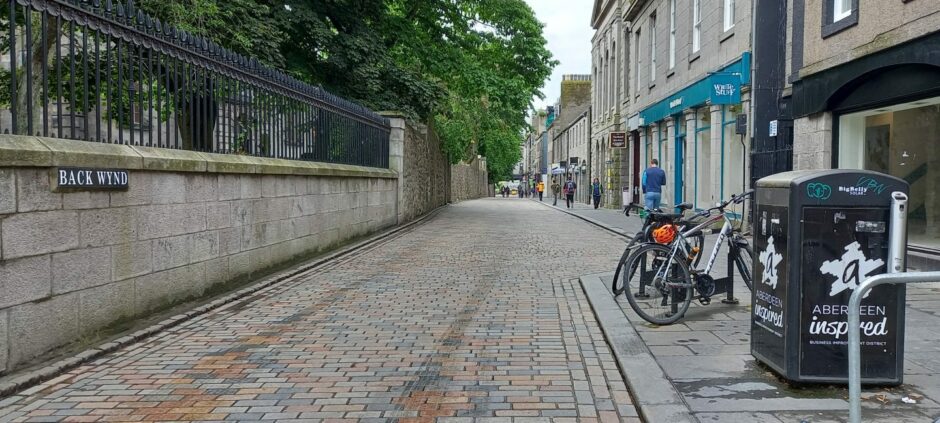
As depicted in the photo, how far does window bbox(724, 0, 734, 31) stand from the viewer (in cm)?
1762

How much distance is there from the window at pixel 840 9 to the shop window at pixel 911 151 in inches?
60.8

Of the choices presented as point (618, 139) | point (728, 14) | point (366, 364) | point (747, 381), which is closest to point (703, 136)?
point (728, 14)

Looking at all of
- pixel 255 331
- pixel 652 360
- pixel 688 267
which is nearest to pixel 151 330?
pixel 255 331

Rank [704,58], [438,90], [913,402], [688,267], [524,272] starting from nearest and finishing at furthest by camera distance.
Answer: [913,402] → [688,267] → [524,272] → [704,58] → [438,90]

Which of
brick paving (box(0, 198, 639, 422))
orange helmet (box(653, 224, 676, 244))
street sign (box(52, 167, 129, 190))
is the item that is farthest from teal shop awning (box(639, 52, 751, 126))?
street sign (box(52, 167, 129, 190))

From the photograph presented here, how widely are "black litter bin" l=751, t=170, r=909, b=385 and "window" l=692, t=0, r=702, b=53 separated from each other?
16.8m

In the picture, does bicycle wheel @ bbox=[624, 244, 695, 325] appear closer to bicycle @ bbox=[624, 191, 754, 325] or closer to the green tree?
bicycle @ bbox=[624, 191, 754, 325]

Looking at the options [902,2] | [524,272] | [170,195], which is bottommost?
[524,272]

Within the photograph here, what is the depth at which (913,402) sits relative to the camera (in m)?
4.18

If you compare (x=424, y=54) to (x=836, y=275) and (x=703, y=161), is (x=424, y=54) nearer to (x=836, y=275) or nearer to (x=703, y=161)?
(x=703, y=161)

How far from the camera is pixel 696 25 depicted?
810 inches

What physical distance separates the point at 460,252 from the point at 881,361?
945cm

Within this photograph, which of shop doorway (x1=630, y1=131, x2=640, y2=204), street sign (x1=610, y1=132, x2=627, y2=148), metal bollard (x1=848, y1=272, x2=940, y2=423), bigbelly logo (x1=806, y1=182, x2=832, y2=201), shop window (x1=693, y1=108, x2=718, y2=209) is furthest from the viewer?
shop doorway (x1=630, y1=131, x2=640, y2=204)

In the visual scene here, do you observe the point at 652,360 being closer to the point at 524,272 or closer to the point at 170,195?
the point at 170,195
